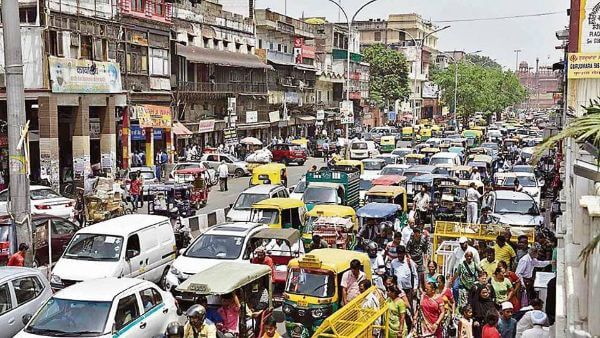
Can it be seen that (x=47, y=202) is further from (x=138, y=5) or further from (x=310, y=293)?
(x=138, y=5)

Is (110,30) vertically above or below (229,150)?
above

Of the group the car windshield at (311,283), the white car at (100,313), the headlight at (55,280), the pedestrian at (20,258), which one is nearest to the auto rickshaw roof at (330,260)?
the car windshield at (311,283)

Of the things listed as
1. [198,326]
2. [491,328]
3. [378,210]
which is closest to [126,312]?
[198,326]

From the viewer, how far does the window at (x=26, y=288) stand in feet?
40.0

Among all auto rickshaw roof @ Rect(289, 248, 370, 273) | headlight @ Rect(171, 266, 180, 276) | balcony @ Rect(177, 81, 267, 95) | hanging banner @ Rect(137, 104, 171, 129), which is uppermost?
balcony @ Rect(177, 81, 267, 95)

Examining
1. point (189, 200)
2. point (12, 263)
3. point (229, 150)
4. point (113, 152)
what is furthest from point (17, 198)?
point (229, 150)

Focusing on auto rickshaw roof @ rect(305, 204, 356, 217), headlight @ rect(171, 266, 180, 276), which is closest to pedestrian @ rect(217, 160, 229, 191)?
auto rickshaw roof @ rect(305, 204, 356, 217)

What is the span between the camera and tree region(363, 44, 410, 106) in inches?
3588

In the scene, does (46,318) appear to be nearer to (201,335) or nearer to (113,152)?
(201,335)

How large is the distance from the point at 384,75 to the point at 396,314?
82945mm

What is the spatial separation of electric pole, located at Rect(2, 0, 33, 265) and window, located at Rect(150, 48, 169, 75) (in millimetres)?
24256

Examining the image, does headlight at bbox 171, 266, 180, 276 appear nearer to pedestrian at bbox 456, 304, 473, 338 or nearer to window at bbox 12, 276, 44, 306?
window at bbox 12, 276, 44, 306

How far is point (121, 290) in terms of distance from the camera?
11.3 m

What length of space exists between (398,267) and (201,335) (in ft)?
13.8
